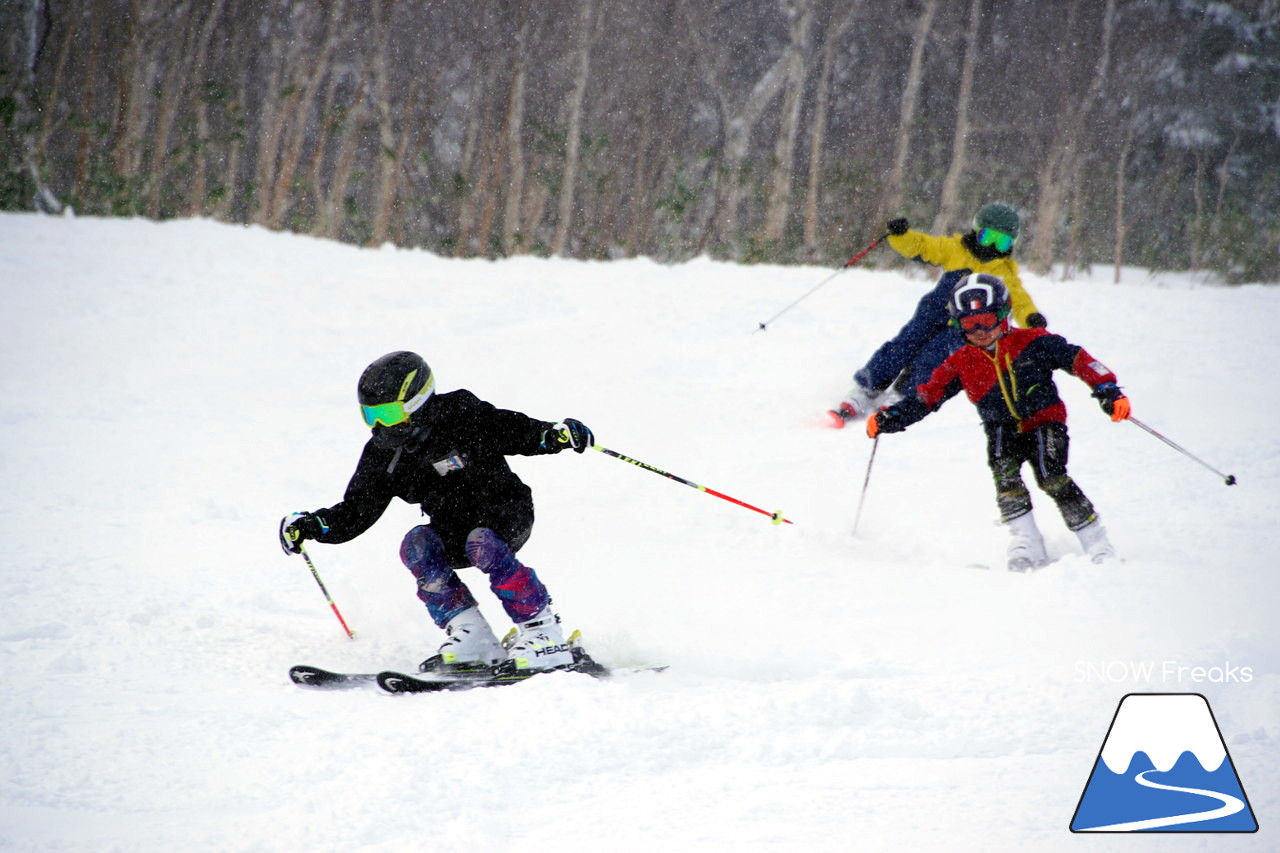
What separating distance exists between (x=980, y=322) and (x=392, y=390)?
2.92 m

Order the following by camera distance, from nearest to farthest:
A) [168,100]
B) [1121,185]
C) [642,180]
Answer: [168,100], [1121,185], [642,180]

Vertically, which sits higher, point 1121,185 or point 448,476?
point 1121,185

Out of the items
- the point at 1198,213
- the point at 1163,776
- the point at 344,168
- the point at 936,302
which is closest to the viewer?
the point at 1163,776

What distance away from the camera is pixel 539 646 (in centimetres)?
375

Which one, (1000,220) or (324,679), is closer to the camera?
(324,679)

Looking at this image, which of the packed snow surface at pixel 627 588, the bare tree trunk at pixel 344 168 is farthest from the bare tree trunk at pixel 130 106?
the packed snow surface at pixel 627 588

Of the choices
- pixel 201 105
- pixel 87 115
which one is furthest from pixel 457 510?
pixel 201 105

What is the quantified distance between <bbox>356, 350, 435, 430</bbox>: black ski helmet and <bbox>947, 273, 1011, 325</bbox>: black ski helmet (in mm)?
2723

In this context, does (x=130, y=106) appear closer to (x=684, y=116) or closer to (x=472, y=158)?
(x=472, y=158)

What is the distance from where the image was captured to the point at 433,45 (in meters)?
22.7

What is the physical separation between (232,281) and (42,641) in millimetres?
Answer: 8300

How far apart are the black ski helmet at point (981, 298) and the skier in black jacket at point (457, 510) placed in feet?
7.16

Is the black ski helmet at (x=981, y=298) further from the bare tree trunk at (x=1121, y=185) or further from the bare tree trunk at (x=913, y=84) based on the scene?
the bare tree trunk at (x=1121, y=185)

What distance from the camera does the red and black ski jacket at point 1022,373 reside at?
16.5 feet
